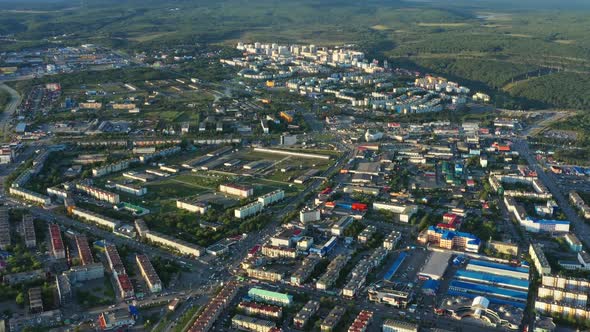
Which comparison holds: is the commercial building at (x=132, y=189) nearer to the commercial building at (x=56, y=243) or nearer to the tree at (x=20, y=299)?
the commercial building at (x=56, y=243)

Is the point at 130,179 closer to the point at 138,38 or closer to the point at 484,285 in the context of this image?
the point at 484,285

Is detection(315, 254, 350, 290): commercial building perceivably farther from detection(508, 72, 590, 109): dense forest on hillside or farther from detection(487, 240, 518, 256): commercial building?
detection(508, 72, 590, 109): dense forest on hillside

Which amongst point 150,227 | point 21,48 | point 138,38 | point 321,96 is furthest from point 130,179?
point 138,38

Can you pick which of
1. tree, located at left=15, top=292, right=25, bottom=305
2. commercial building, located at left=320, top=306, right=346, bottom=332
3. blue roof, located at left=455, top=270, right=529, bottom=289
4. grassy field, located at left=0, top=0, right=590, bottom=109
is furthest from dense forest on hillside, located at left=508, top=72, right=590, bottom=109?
tree, located at left=15, top=292, right=25, bottom=305

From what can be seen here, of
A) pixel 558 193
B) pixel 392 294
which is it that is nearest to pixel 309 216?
Answer: pixel 392 294

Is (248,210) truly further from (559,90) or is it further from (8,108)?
(559,90)

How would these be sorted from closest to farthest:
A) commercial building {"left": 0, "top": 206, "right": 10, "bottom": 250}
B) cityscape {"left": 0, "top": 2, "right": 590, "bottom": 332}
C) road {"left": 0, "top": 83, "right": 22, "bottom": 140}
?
cityscape {"left": 0, "top": 2, "right": 590, "bottom": 332}, commercial building {"left": 0, "top": 206, "right": 10, "bottom": 250}, road {"left": 0, "top": 83, "right": 22, "bottom": 140}
